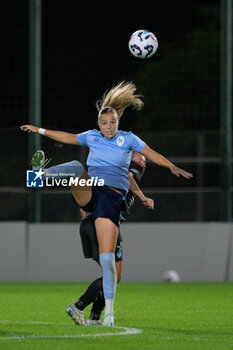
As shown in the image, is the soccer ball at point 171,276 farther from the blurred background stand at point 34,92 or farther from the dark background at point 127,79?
the blurred background stand at point 34,92

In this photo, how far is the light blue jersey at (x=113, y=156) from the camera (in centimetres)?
990

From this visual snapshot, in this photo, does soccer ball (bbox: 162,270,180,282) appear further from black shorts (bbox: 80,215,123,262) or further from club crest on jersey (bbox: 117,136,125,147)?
club crest on jersey (bbox: 117,136,125,147)

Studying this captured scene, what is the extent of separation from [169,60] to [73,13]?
460 inches

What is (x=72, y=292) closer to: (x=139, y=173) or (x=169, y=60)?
(x=139, y=173)

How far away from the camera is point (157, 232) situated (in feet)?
59.5

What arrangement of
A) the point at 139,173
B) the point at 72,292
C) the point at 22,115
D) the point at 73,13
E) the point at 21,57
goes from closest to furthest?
1. the point at 139,173
2. the point at 72,292
3. the point at 73,13
4. the point at 22,115
5. the point at 21,57

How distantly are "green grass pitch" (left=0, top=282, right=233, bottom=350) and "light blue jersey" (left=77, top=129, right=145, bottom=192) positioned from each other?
1.37m

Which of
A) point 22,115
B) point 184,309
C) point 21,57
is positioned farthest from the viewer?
point 21,57

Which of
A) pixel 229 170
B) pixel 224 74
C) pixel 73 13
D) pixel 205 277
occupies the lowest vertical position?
pixel 205 277

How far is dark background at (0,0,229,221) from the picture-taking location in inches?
731

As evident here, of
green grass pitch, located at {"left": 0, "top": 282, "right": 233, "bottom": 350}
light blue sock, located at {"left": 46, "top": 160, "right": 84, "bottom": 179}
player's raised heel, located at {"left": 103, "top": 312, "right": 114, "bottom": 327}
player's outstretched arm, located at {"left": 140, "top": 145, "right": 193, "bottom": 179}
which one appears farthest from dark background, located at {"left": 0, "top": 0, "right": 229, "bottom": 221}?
player's raised heel, located at {"left": 103, "top": 312, "right": 114, "bottom": 327}

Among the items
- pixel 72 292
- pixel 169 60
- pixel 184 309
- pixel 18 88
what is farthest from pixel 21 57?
pixel 184 309

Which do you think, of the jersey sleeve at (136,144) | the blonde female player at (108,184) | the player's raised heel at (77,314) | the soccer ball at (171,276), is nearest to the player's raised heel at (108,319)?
the blonde female player at (108,184)

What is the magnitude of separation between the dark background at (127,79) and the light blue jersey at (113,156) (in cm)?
285
